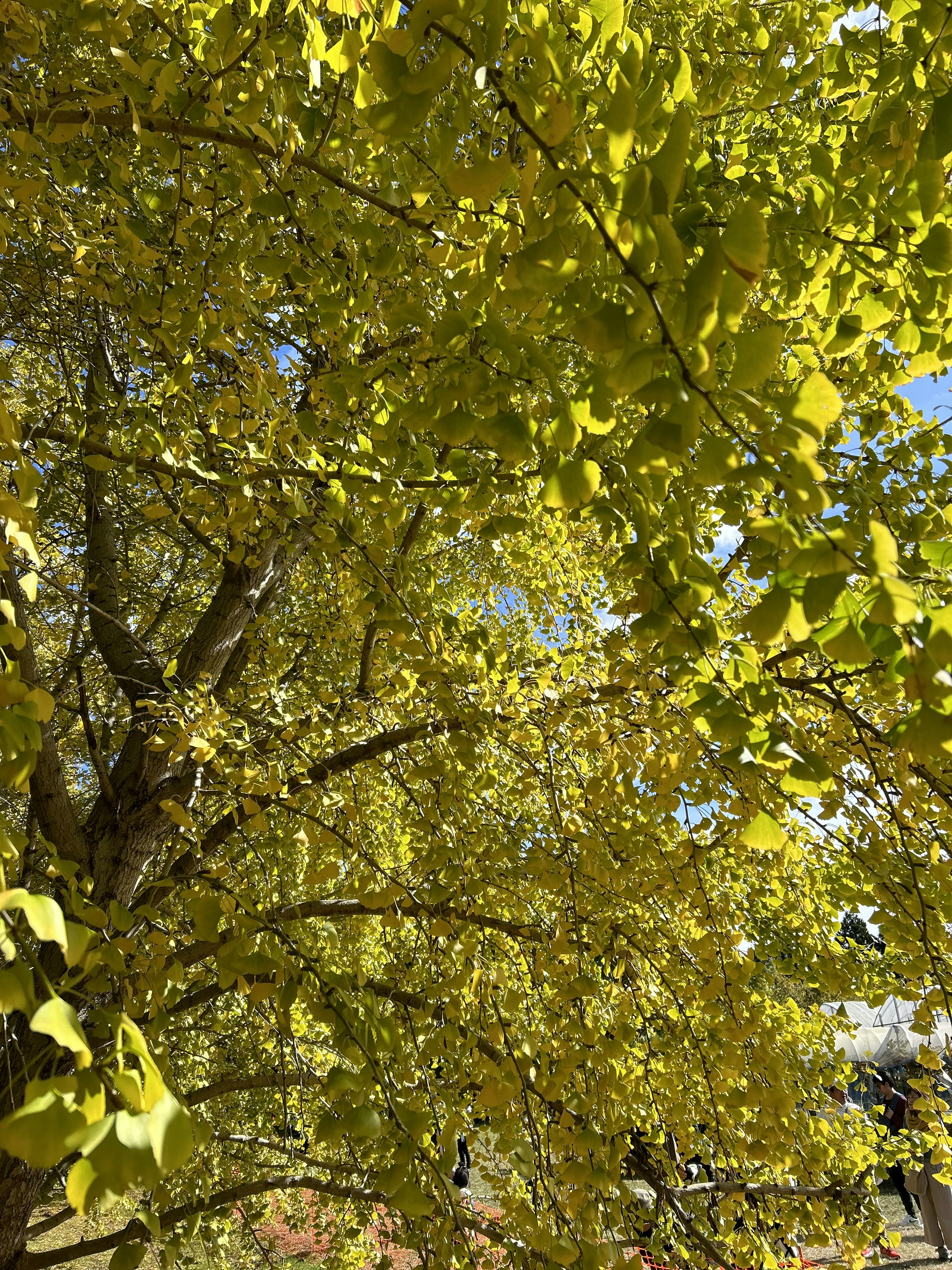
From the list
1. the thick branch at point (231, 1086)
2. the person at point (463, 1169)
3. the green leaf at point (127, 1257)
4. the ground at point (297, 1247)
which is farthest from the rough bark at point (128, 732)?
the ground at point (297, 1247)

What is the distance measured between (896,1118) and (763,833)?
9939 millimetres

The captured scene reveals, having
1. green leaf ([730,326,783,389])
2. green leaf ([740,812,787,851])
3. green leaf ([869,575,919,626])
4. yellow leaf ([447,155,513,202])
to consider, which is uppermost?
yellow leaf ([447,155,513,202])

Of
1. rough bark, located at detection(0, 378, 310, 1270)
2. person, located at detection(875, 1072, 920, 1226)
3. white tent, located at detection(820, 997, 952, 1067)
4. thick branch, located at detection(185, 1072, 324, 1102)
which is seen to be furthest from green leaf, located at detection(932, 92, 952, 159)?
white tent, located at detection(820, 997, 952, 1067)

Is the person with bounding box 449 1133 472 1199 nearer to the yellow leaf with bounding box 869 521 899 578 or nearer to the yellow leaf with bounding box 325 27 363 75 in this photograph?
the yellow leaf with bounding box 869 521 899 578

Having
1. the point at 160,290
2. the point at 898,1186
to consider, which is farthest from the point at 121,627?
the point at 898,1186

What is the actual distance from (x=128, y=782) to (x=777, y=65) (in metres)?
3.52

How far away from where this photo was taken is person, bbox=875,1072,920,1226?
8453mm

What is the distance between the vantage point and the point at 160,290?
2441 mm

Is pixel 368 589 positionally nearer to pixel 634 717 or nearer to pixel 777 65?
pixel 634 717

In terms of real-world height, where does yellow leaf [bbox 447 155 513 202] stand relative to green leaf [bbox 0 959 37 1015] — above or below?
above

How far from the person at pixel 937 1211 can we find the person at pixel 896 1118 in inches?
8.1

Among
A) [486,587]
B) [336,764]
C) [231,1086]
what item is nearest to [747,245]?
[336,764]

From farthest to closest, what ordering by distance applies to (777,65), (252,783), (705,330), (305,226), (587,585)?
(587,585) < (252,783) < (777,65) < (305,226) < (705,330)

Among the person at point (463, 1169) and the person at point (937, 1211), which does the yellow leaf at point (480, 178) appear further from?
the person at point (937, 1211)
